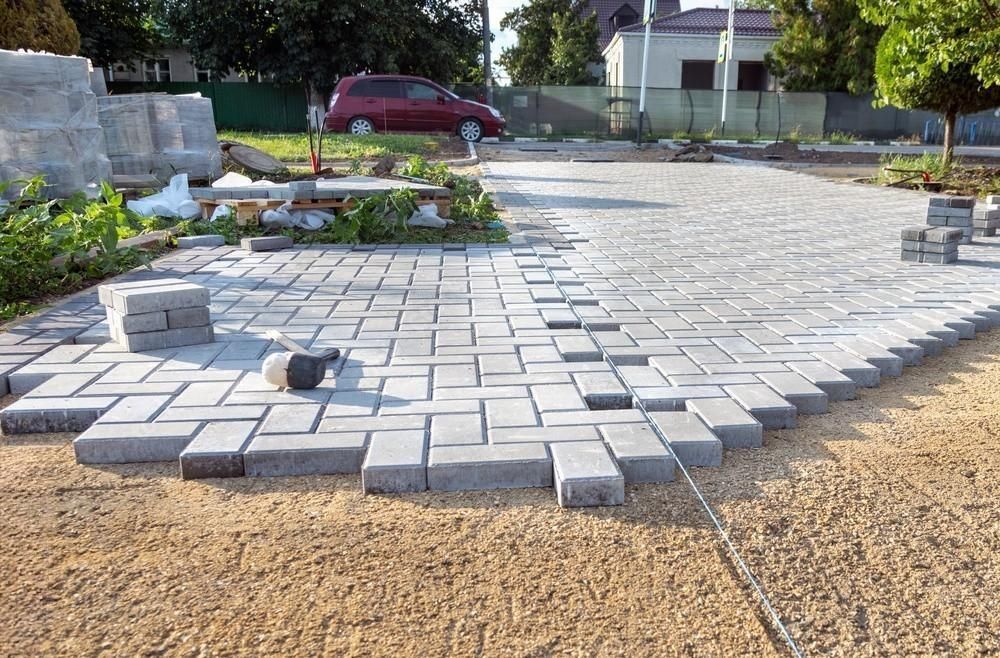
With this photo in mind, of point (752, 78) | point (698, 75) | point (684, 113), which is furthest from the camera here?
point (752, 78)

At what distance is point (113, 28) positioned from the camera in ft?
95.7

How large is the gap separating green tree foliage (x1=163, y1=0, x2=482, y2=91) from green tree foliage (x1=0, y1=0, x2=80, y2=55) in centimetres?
1392

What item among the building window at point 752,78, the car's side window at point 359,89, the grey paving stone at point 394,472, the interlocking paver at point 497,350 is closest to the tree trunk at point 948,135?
the interlocking paver at point 497,350

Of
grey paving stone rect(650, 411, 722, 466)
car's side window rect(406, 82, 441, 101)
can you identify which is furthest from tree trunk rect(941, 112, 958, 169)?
grey paving stone rect(650, 411, 722, 466)

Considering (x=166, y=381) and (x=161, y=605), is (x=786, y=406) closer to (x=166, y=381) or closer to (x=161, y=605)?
(x=161, y=605)

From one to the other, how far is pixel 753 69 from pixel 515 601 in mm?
37567

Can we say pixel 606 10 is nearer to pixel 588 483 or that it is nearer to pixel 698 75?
pixel 698 75

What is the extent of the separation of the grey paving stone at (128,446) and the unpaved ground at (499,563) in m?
0.06

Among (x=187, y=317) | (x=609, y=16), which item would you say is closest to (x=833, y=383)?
(x=187, y=317)

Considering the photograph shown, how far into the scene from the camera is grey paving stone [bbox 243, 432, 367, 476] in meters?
2.64

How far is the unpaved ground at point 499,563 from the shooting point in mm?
1872

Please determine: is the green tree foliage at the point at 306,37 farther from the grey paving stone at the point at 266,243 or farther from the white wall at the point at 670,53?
the grey paving stone at the point at 266,243

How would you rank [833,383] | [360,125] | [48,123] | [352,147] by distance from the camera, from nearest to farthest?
[833,383] < [48,123] < [352,147] < [360,125]

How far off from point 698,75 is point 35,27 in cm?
2902
